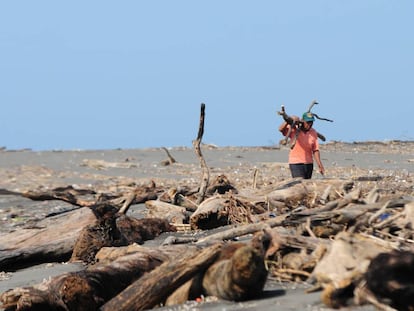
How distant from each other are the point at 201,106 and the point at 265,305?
19.2 ft

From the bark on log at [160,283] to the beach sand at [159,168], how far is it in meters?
6.96

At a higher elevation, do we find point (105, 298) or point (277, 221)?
A: point (277, 221)

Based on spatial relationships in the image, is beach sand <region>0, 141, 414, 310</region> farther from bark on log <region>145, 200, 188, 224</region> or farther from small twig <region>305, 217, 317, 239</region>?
small twig <region>305, 217, 317, 239</region>

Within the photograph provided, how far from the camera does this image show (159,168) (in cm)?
2647

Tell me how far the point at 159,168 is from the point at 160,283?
20.2 metres

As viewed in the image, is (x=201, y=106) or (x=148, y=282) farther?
(x=201, y=106)

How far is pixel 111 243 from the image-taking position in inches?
372

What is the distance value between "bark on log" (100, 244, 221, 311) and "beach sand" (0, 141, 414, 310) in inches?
A: 274

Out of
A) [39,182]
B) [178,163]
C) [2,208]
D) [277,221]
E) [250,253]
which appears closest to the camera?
[250,253]

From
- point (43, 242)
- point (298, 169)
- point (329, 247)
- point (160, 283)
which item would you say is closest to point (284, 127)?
point (298, 169)

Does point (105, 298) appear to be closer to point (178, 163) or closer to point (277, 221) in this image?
point (277, 221)

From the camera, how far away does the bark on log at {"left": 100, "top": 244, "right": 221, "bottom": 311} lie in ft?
20.5

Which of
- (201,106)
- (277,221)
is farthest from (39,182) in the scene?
(277,221)

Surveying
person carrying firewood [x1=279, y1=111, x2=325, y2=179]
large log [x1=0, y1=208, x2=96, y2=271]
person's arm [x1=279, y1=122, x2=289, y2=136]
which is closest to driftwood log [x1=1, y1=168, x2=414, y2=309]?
large log [x1=0, y1=208, x2=96, y2=271]
